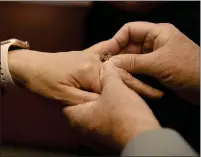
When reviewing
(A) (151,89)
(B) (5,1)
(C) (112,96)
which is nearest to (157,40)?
(A) (151,89)

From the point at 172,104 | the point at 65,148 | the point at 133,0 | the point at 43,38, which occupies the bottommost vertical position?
the point at 65,148

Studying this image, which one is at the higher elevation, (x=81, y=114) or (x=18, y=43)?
(x=18, y=43)

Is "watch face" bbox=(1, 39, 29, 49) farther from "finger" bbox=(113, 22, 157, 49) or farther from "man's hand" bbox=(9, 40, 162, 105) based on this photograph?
"finger" bbox=(113, 22, 157, 49)

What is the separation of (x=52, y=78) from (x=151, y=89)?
247 millimetres

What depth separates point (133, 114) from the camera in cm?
55

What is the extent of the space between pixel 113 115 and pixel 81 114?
0.33ft

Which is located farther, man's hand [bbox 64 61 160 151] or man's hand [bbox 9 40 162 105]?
man's hand [bbox 9 40 162 105]

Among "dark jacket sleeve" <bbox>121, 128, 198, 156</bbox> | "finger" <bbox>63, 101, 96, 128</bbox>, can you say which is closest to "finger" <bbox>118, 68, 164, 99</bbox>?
"finger" <bbox>63, 101, 96, 128</bbox>

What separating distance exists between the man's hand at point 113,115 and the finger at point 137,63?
0.03 m

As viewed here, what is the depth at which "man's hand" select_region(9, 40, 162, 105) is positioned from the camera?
71 cm

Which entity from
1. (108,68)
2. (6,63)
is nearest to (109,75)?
(108,68)

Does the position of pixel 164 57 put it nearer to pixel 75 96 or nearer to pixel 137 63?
pixel 137 63

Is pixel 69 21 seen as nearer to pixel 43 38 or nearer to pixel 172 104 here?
pixel 43 38

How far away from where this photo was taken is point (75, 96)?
2.29ft
